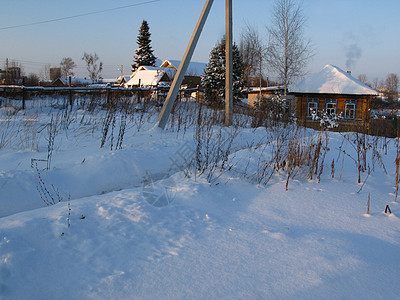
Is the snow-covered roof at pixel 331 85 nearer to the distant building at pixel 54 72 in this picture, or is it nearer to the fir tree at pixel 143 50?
the fir tree at pixel 143 50

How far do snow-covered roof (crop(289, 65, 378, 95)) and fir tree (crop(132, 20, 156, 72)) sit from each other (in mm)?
Answer: 29154

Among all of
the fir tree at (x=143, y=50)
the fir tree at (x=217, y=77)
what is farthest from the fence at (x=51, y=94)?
the fir tree at (x=143, y=50)

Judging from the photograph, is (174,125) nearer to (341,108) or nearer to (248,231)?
(248,231)

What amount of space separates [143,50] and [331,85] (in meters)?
31.5

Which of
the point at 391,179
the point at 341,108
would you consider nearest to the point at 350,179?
the point at 391,179

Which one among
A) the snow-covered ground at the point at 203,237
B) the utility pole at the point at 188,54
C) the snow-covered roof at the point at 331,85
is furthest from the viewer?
the snow-covered roof at the point at 331,85

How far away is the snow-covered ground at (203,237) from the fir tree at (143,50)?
145ft

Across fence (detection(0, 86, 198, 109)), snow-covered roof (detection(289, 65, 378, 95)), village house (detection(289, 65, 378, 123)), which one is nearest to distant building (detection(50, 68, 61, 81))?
village house (detection(289, 65, 378, 123))

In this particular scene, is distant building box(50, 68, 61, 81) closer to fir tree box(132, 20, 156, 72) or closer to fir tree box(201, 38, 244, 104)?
fir tree box(132, 20, 156, 72)

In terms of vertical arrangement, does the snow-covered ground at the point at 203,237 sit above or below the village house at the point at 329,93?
below

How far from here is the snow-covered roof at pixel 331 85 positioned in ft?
69.7

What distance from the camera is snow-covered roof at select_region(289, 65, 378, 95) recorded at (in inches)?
836

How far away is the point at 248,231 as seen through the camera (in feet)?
8.19

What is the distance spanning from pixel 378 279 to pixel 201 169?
8.42ft
